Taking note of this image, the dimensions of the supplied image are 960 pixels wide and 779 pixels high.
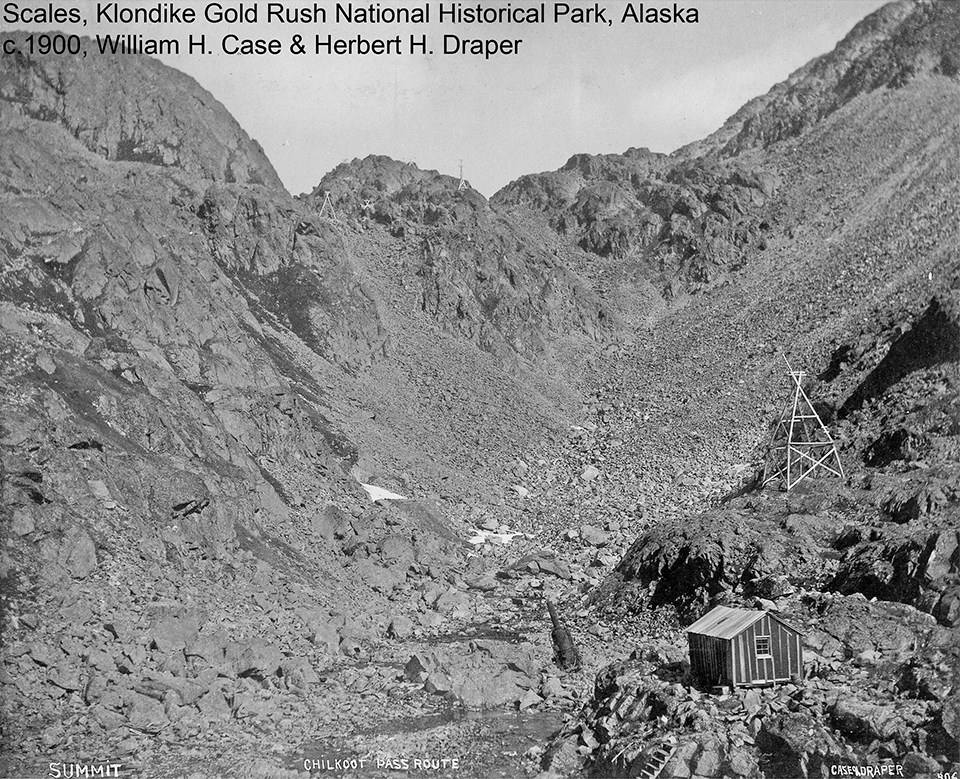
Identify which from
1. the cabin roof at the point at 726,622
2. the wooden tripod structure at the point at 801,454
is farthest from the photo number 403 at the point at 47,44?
the wooden tripod structure at the point at 801,454

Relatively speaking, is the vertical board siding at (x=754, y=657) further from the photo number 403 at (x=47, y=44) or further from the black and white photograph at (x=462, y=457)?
the photo number 403 at (x=47, y=44)

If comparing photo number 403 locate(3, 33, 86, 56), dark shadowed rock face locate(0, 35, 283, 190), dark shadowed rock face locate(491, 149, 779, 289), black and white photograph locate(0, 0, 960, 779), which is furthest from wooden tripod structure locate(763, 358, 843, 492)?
dark shadowed rock face locate(0, 35, 283, 190)

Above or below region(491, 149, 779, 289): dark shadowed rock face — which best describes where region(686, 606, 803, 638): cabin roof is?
below

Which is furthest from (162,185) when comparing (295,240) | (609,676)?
(609,676)

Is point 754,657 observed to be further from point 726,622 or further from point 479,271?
point 479,271

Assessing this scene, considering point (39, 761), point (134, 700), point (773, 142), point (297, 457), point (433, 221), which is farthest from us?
point (773, 142)

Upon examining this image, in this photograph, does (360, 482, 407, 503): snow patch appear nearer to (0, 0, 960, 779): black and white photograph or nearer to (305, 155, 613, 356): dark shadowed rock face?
(0, 0, 960, 779): black and white photograph

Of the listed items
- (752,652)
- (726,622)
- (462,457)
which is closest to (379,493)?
(462,457)

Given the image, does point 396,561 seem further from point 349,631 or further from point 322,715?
point 322,715
